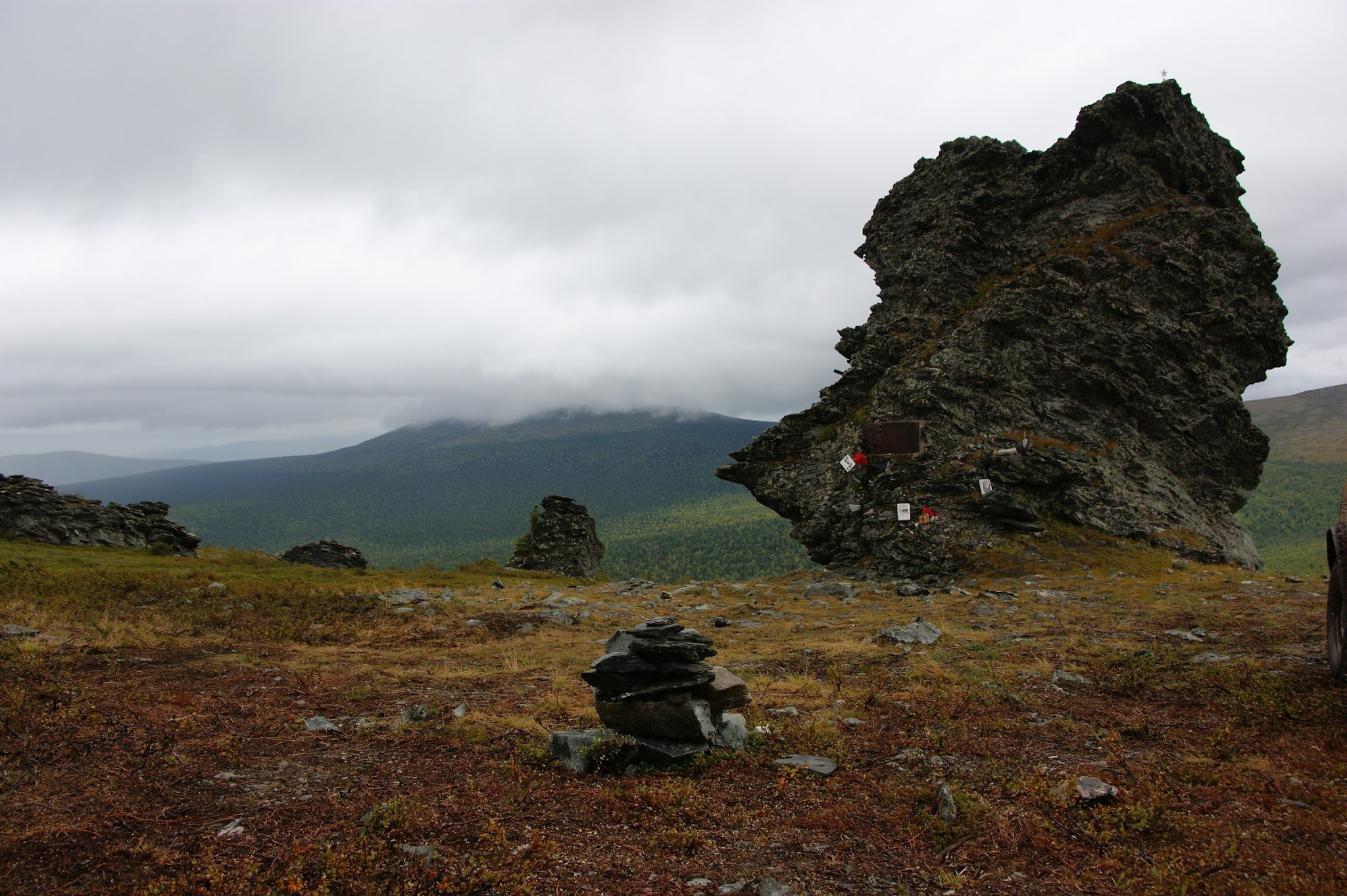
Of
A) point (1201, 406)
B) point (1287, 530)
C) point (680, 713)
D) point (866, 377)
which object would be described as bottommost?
point (1287, 530)

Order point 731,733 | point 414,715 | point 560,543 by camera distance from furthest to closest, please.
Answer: point 560,543 < point 414,715 < point 731,733

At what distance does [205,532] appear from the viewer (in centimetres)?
16975

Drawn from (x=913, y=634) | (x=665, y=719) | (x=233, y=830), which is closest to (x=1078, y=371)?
(x=913, y=634)

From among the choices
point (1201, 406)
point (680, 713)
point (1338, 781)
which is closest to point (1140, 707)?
point (1338, 781)

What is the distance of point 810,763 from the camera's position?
25.2 ft

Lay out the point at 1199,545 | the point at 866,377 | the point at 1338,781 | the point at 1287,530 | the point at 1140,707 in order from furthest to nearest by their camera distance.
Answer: the point at 1287,530 < the point at 866,377 < the point at 1199,545 < the point at 1140,707 < the point at 1338,781

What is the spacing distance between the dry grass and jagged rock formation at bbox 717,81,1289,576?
12562 millimetres

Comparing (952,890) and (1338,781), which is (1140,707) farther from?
(952,890)

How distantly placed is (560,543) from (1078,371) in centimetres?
3047

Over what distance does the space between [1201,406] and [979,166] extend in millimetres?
16228

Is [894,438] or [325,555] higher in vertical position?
[894,438]

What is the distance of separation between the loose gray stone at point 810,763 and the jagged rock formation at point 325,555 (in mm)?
31460

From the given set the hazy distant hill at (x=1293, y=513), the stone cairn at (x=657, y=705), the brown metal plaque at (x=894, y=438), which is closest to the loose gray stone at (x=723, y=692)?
the stone cairn at (x=657, y=705)

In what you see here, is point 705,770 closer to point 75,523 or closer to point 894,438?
point 894,438
